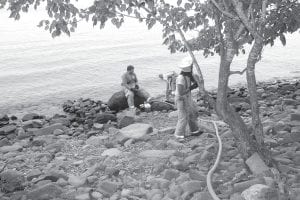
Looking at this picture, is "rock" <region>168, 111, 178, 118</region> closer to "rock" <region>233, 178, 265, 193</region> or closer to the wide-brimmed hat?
the wide-brimmed hat

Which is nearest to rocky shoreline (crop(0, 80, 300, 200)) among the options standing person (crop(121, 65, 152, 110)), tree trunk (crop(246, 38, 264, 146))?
tree trunk (crop(246, 38, 264, 146))

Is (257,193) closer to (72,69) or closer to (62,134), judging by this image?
(62,134)

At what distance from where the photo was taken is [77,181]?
8.55 m

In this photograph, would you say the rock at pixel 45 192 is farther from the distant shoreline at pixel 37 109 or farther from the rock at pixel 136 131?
the distant shoreline at pixel 37 109

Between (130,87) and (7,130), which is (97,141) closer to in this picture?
(7,130)

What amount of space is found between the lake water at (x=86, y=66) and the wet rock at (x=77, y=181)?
1273 centimetres

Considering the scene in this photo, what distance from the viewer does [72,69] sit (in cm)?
3394

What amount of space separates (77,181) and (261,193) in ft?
12.8

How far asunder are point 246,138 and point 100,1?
154 inches

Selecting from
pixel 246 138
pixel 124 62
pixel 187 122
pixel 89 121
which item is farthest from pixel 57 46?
pixel 246 138

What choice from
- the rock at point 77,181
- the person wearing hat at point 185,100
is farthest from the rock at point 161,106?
the rock at point 77,181

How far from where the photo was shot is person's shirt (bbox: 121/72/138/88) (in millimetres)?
16581

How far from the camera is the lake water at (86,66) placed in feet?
83.5

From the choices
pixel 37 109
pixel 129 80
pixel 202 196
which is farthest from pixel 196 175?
pixel 37 109
